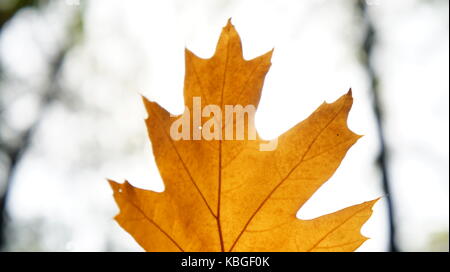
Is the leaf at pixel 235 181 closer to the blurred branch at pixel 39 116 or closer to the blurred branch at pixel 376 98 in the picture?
the blurred branch at pixel 376 98

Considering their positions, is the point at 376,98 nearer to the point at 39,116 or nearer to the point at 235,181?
the point at 235,181

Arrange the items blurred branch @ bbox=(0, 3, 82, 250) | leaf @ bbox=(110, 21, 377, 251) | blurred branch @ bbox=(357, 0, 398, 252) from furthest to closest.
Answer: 1. blurred branch @ bbox=(0, 3, 82, 250)
2. blurred branch @ bbox=(357, 0, 398, 252)
3. leaf @ bbox=(110, 21, 377, 251)

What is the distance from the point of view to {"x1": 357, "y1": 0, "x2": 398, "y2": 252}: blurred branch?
3762 mm

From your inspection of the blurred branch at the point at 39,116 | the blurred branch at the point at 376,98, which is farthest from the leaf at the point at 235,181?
the blurred branch at the point at 39,116

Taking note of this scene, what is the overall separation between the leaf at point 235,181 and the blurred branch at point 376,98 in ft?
11.3

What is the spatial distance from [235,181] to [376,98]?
4461 mm

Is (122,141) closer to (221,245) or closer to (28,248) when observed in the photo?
(28,248)

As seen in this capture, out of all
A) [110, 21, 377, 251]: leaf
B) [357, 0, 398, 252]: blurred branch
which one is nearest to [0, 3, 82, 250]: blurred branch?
[357, 0, 398, 252]: blurred branch

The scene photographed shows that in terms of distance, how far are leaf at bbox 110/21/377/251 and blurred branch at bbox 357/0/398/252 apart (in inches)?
136

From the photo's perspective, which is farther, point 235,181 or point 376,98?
point 376,98

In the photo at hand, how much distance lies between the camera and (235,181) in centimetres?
49

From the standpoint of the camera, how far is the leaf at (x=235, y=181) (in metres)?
0.46

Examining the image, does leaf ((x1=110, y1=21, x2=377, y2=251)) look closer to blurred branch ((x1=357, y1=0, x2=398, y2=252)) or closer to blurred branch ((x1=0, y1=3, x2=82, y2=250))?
blurred branch ((x1=357, y1=0, x2=398, y2=252))

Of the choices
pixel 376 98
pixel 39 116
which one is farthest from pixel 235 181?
pixel 39 116
